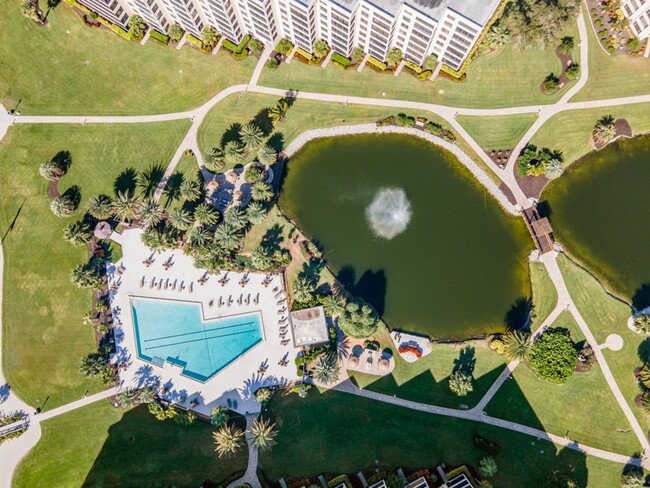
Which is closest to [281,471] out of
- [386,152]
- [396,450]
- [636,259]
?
[396,450]

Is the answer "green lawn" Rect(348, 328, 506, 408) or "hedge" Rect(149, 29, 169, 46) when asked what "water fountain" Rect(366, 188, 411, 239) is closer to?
"green lawn" Rect(348, 328, 506, 408)

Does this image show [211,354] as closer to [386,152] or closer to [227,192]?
[227,192]

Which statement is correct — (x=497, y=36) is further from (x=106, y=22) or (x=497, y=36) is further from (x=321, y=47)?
(x=106, y=22)

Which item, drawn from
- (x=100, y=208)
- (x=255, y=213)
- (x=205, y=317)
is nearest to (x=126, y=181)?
(x=100, y=208)

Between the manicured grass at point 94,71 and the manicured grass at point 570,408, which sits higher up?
the manicured grass at point 94,71

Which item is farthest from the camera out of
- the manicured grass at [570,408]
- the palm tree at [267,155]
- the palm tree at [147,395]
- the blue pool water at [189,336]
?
the blue pool water at [189,336]

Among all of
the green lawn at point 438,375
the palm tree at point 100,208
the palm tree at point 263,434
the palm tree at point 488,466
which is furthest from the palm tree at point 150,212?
the palm tree at point 488,466

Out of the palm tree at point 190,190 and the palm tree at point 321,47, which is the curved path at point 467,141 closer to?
the palm tree at point 190,190
